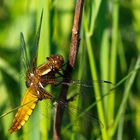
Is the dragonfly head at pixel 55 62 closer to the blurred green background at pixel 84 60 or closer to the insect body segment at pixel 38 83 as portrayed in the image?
the insect body segment at pixel 38 83

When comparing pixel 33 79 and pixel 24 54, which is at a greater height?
pixel 24 54

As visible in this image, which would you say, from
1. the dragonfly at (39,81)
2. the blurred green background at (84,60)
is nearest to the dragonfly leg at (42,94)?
the dragonfly at (39,81)

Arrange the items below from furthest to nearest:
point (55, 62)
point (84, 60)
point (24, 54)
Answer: point (84, 60) < point (24, 54) < point (55, 62)

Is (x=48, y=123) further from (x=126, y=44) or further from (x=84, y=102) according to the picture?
(x=126, y=44)

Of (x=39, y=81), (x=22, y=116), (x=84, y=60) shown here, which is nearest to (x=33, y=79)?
(x=39, y=81)

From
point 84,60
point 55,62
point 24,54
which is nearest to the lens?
point 55,62

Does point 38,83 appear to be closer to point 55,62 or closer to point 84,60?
point 55,62

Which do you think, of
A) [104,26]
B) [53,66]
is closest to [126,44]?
[104,26]
